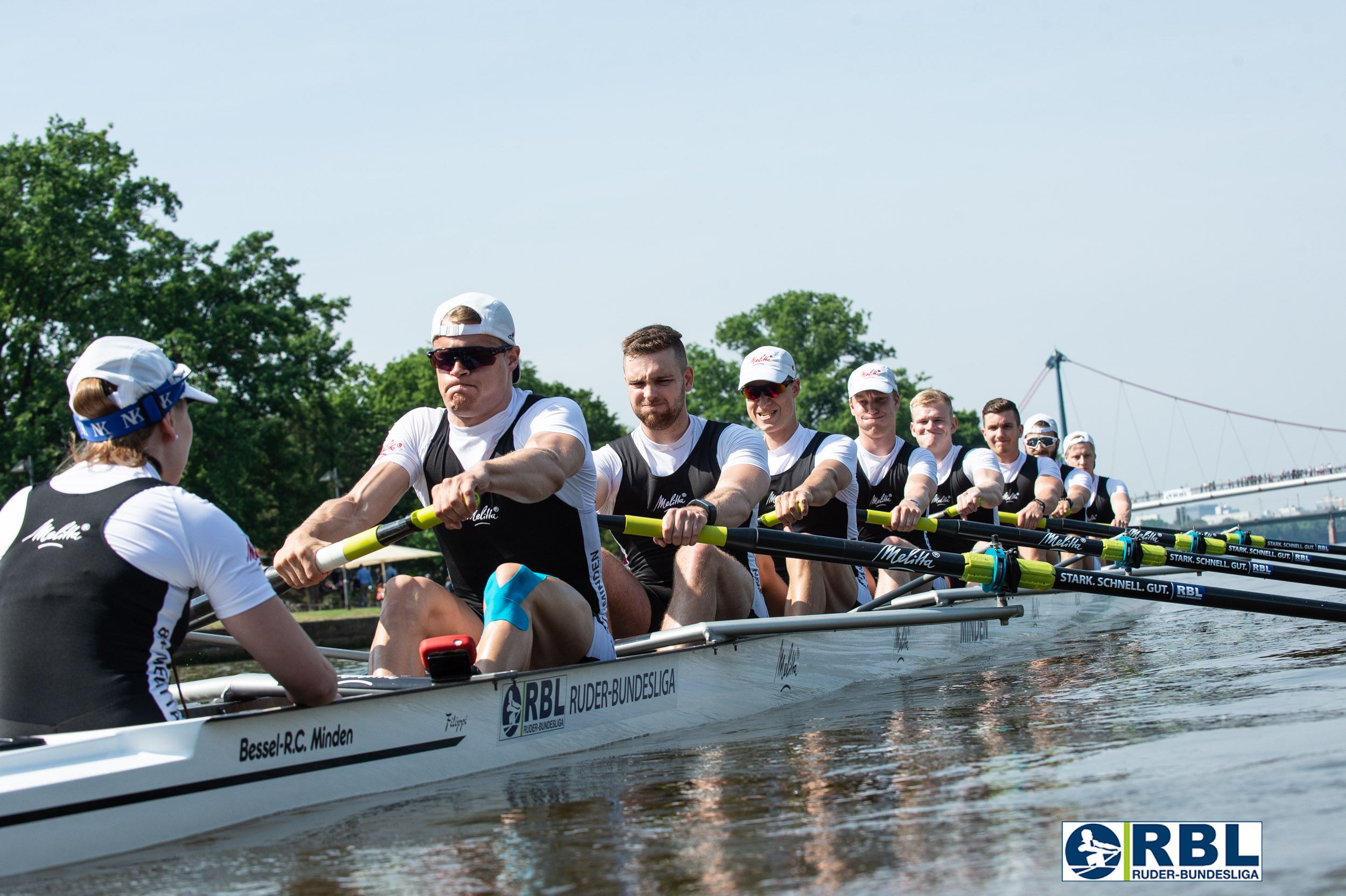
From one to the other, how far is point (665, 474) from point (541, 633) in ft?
6.35

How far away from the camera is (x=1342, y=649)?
6.79 meters

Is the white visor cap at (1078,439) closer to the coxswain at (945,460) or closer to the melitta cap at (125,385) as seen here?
the coxswain at (945,460)

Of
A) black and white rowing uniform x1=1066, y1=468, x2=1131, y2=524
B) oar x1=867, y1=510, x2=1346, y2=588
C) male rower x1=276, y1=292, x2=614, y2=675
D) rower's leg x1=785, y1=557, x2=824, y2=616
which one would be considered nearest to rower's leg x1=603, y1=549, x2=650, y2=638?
male rower x1=276, y1=292, x2=614, y2=675

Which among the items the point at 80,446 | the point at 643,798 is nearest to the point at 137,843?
the point at 80,446

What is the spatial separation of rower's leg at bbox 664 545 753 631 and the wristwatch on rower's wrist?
275 millimetres

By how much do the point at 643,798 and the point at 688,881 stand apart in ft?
3.47

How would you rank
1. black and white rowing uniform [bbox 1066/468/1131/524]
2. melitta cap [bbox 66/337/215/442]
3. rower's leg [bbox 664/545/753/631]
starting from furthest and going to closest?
1. black and white rowing uniform [bbox 1066/468/1131/524]
2. rower's leg [bbox 664/545/753/631]
3. melitta cap [bbox 66/337/215/442]

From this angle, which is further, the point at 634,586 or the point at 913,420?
the point at 913,420

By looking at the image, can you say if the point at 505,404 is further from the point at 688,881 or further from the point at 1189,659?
the point at 1189,659

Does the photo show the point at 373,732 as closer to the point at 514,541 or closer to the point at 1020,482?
the point at 514,541

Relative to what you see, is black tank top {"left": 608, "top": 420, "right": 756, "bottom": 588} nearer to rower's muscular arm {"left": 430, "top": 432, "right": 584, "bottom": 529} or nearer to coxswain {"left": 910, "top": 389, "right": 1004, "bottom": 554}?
rower's muscular arm {"left": 430, "top": 432, "right": 584, "bottom": 529}

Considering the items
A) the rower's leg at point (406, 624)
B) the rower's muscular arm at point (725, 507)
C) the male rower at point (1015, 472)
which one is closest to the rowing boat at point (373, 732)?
the rower's leg at point (406, 624)

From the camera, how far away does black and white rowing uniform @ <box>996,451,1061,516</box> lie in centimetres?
1277

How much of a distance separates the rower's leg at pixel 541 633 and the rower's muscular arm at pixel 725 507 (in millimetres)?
811
